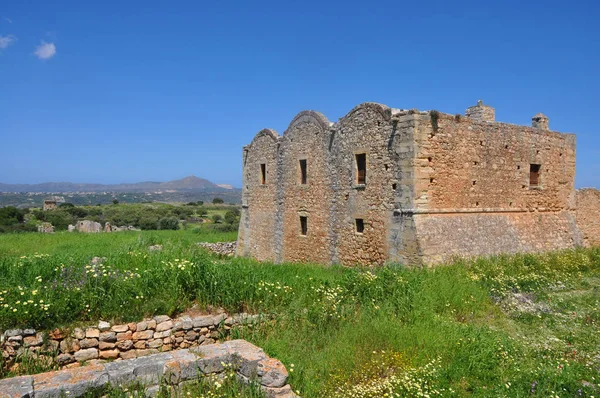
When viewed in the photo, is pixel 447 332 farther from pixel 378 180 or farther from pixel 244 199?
pixel 244 199

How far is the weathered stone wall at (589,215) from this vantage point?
1820 centimetres

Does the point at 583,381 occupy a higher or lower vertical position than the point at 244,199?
lower

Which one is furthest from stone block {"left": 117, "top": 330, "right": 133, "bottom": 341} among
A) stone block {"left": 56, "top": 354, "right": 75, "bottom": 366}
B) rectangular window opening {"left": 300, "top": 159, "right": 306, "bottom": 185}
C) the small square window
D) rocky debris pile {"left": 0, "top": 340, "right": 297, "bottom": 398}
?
rectangular window opening {"left": 300, "top": 159, "right": 306, "bottom": 185}

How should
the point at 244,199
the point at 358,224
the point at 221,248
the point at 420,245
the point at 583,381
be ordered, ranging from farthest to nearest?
the point at 221,248 → the point at 244,199 → the point at 358,224 → the point at 420,245 → the point at 583,381

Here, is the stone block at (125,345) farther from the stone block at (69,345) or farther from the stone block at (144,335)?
the stone block at (69,345)

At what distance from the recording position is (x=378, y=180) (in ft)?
44.0

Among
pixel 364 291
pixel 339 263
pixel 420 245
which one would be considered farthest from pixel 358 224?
pixel 364 291

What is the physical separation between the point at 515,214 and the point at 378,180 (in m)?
5.63

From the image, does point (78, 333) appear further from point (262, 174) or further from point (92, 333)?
point (262, 174)

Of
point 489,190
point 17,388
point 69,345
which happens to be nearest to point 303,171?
point 489,190

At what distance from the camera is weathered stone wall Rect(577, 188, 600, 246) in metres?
18.2

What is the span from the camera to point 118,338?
668 centimetres

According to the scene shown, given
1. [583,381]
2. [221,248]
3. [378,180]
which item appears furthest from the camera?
[221,248]

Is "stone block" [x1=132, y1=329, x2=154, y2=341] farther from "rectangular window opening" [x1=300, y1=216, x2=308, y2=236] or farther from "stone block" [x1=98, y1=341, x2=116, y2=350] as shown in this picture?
"rectangular window opening" [x1=300, y1=216, x2=308, y2=236]
